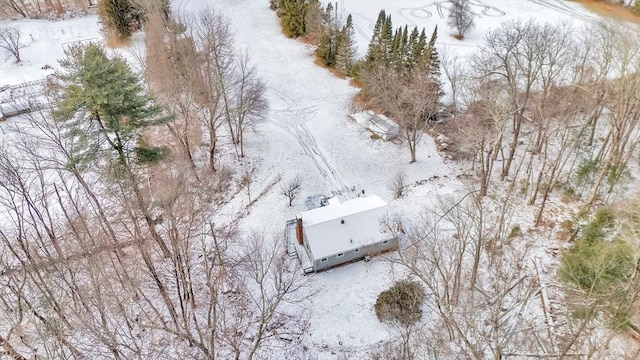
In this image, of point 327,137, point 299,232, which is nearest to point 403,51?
point 327,137

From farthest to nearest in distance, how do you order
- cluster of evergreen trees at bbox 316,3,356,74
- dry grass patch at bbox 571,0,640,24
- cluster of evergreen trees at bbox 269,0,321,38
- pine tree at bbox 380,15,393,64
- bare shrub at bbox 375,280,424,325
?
cluster of evergreen trees at bbox 269,0,321,38
dry grass patch at bbox 571,0,640,24
cluster of evergreen trees at bbox 316,3,356,74
pine tree at bbox 380,15,393,64
bare shrub at bbox 375,280,424,325

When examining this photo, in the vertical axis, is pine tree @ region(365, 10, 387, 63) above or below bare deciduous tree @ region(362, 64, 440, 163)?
above

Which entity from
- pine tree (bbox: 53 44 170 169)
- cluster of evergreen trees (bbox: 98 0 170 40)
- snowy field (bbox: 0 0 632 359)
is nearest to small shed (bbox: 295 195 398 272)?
snowy field (bbox: 0 0 632 359)

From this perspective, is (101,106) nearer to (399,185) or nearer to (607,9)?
(399,185)

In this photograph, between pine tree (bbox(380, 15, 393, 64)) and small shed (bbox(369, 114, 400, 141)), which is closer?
small shed (bbox(369, 114, 400, 141))

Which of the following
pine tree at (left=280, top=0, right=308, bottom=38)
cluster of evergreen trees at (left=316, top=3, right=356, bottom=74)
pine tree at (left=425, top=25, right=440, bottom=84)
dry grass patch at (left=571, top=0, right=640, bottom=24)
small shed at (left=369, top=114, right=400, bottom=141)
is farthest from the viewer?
pine tree at (left=280, top=0, right=308, bottom=38)

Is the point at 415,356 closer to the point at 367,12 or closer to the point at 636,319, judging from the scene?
the point at 636,319

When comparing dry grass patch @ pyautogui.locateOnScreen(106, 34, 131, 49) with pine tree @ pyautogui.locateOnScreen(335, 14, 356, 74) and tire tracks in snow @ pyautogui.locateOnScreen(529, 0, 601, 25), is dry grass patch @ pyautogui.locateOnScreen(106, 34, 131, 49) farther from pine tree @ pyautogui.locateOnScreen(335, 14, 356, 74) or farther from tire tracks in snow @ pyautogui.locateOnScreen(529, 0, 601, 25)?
tire tracks in snow @ pyautogui.locateOnScreen(529, 0, 601, 25)
